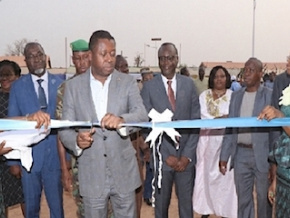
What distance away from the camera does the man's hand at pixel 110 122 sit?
3057 millimetres

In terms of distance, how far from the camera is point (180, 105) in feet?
15.5

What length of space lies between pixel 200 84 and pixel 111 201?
8.87 m

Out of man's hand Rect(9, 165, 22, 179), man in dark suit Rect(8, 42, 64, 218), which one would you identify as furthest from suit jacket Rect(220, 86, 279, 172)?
man's hand Rect(9, 165, 22, 179)

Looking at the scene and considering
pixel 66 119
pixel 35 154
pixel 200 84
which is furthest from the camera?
pixel 200 84

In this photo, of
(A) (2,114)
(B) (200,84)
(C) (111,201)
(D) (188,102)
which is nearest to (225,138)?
(D) (188,102)

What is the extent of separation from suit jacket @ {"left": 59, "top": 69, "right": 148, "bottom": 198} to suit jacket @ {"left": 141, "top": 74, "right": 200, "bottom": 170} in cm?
129

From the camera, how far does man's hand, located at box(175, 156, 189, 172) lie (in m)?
4.68

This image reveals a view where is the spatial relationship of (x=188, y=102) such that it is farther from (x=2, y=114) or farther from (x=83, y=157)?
(x=2, y=114)

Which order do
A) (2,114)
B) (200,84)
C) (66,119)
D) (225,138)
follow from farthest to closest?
(200,84) < (225,138) < (2,114) < (66,119)

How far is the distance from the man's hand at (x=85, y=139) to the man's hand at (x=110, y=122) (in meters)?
0.13

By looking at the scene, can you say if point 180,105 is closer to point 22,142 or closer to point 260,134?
point 260,134

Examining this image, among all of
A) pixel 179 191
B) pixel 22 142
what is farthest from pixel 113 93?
pixel 179 191

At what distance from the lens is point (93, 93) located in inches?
136

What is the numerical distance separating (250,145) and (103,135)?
1983mm
